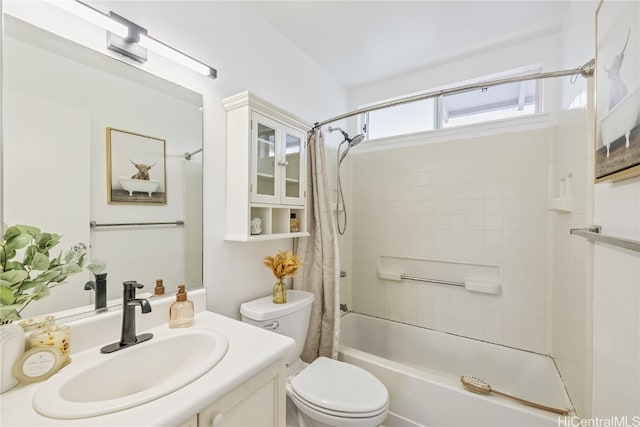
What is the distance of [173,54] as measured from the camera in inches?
45.2

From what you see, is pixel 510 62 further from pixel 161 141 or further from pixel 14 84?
pixel 14 84

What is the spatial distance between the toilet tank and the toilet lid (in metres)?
0.21

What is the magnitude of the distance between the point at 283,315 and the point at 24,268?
1.03m

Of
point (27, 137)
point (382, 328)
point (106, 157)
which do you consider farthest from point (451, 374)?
point (27, 137)

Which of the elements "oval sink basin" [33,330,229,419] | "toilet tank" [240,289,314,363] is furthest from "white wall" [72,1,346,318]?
"oval sink basin" [33,330,229,419]

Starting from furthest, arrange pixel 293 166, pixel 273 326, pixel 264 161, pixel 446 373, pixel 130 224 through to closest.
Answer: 1. pixel 446 373
2. pixel 293 166
3. pixel 264 161
4. pixel 273 326
5. pixel 130 224

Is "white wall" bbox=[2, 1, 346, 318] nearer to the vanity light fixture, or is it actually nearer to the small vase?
the vanity light fixture

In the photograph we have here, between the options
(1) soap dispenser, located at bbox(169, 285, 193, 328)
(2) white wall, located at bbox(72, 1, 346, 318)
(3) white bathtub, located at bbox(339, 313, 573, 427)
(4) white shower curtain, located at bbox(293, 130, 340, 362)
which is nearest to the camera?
(1) soap dispenser, located at bbox(169, 285, 193, 328)

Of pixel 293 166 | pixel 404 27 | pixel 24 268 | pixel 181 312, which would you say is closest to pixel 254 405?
pixel 181 312

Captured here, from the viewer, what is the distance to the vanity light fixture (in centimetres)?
88

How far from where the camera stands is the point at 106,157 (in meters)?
1.03

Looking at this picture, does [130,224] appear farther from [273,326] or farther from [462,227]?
[462,227]

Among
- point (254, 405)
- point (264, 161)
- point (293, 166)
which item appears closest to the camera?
point (254, 405)

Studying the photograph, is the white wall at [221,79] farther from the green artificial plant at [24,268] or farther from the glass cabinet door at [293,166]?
the green artificial plant at [24,268]
